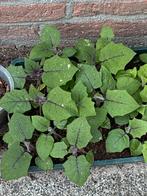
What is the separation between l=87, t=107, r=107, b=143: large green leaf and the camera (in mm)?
1604

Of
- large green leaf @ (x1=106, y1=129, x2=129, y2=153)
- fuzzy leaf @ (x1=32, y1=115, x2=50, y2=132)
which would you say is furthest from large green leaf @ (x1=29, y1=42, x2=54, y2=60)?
large green leaf @ (x1=106, y1=129, x2=129, y2=153)

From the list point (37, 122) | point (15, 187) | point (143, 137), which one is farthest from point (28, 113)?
point (143, 137)

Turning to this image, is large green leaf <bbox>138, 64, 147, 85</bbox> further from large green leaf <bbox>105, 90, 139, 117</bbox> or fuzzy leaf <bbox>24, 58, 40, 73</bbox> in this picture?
fuzzy leaf <bbox>24, 58, 40, 73</bbox>

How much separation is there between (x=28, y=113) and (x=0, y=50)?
30 cm

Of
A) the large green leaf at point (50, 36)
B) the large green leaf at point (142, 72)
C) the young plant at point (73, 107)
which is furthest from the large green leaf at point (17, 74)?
the large green leaf at point (142, 72)

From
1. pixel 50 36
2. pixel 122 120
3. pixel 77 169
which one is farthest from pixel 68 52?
pixel 77 169

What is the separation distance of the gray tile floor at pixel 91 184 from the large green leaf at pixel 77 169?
10cm

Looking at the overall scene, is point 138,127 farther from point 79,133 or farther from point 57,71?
point 57,71

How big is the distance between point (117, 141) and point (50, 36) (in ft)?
1.33

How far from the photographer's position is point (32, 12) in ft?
5.66

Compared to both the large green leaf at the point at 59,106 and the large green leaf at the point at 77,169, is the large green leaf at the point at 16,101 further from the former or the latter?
the large green leaf at the point at 77,169

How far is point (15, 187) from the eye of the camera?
1611 millimetres

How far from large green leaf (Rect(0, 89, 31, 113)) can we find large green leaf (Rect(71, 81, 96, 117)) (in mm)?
146

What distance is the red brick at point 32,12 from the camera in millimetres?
1706
